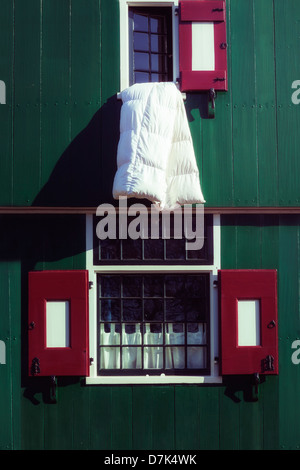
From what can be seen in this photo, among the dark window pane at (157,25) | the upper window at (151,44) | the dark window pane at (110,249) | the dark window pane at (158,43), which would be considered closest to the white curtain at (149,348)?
the dark window pane at (110,249)

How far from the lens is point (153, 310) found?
252 inches

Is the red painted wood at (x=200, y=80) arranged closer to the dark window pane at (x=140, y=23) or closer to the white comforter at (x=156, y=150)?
the white comforter at (x=156, y=150)

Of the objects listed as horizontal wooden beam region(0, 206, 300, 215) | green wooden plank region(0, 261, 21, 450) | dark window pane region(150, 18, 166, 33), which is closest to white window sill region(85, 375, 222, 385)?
green wooden plank region(0, 261, 21, 450)

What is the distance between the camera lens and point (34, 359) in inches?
241

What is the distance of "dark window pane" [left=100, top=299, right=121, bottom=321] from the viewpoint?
640 centimetres

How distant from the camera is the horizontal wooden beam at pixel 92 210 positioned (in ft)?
20.5

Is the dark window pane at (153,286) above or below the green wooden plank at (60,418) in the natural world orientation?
above

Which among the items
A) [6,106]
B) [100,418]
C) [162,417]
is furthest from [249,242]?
[6,106]

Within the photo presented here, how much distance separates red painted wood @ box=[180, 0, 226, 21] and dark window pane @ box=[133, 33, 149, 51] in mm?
509

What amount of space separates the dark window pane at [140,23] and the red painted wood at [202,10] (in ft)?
1.57

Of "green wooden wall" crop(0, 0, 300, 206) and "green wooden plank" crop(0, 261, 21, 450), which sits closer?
"green wooden plank" crop(0, 261, 21, 450)

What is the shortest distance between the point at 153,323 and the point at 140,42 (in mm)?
3183

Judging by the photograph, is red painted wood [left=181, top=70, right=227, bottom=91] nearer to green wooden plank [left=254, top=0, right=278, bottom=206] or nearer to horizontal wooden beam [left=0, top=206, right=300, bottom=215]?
green wooden plank [left=254, top=0, right=278, bottom=206]

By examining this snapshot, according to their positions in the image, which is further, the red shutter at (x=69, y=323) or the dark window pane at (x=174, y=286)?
the dark window pane at (x=174, y=286)
